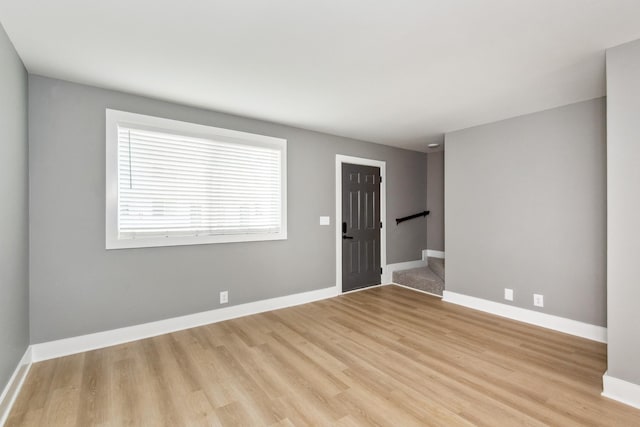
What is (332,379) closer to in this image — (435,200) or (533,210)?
(533,210)

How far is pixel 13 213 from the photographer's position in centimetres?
211

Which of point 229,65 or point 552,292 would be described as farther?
point 552,292

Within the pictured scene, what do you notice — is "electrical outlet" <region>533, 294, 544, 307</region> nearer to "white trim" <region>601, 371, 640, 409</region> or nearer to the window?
"white trim" <region>601, 371, 640, 409</region>

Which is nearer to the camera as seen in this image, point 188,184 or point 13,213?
point 13,213

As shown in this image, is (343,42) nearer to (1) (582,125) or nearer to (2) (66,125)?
(2) (66,125)

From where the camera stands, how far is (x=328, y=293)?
14.6ft

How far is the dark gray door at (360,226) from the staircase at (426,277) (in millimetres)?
421

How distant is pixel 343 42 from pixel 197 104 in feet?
6.28

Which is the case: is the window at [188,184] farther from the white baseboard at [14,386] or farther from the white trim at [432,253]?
the white trim at [432,253]

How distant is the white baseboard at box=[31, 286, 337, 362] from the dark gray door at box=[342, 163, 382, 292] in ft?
2.90

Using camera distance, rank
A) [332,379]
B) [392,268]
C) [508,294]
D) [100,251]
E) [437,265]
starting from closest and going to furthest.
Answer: [332,379] < [100,251] < [508,294] < [437,265] < [392,268]

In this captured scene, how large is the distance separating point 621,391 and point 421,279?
278cm

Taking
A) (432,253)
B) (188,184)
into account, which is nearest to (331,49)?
(188,184)

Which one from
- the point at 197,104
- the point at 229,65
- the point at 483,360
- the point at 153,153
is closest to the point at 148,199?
the point at 153,153
